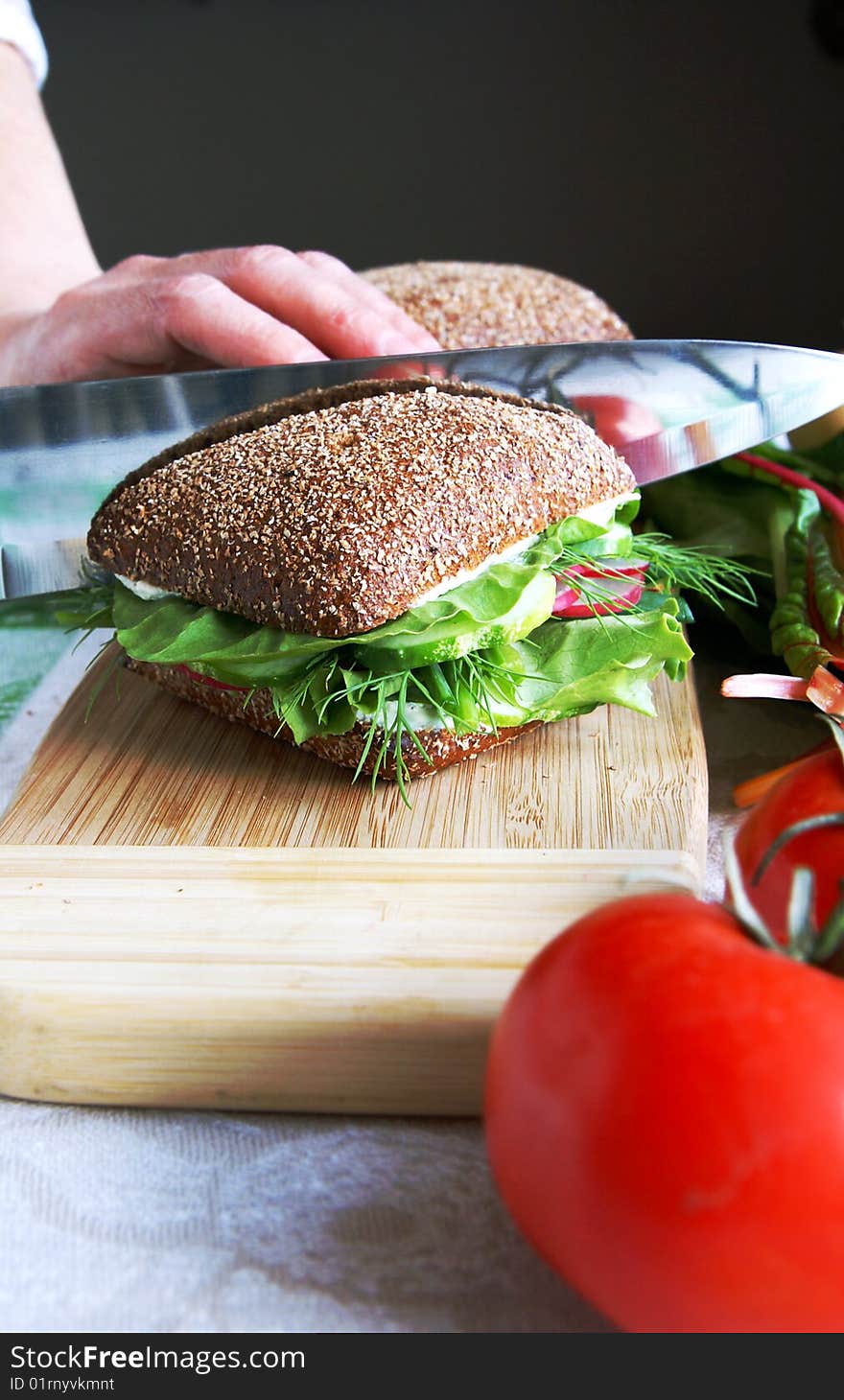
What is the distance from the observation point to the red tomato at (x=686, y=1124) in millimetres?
718

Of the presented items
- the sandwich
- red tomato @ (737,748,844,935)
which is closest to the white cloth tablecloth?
red tomato @ (737,748,844,935)

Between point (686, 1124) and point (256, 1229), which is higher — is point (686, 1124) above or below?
above

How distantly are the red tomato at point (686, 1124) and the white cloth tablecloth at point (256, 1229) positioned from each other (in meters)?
0.14

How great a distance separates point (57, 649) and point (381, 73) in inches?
111

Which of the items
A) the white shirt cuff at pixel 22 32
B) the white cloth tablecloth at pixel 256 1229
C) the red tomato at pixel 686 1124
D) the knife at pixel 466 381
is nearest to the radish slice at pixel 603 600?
the knife at pixel 466 381

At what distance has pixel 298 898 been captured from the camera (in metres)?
1.27

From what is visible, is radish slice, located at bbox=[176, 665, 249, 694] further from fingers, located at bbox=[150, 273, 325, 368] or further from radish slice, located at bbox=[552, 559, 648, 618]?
fingers, located at bbox=[150, 273, 325, 368]

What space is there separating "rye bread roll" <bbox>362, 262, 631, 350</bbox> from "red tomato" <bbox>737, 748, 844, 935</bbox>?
174 cm

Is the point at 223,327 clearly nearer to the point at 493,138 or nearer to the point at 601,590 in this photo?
the point at 601,590

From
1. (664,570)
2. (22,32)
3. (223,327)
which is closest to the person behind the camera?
(664,570)

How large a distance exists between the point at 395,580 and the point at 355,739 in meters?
0.19

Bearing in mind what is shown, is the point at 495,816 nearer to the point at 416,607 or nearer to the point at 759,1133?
the point at 416,607

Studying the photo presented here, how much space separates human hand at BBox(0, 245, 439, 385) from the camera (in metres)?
1.96

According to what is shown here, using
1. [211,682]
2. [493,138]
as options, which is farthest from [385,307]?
[493,138]
